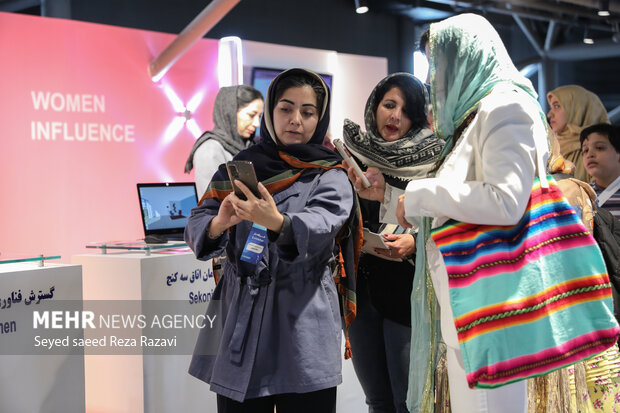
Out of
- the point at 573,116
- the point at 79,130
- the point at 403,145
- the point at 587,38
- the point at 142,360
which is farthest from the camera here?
the point at 587,38

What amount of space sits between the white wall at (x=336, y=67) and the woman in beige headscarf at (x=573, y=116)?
2.70 m

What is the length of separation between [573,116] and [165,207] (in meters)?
3.08

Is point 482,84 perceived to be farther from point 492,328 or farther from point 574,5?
point 574,5

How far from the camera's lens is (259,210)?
1.65 metres

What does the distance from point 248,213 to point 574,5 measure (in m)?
7.94

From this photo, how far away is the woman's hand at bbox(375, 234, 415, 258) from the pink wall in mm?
3503

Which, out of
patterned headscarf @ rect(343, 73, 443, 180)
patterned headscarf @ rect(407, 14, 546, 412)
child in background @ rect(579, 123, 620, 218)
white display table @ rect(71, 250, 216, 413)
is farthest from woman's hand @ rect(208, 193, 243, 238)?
child in background @ rect(579, 123, 620, 218)

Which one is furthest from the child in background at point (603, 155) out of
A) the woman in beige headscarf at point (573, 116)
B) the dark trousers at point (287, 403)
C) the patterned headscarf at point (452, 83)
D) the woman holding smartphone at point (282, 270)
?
the dark trousers at point (287, 403)

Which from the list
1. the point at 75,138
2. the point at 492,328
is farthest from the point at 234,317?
the point at 75,138

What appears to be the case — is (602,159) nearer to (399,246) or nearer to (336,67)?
(399,246)

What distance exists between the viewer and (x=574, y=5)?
8.32 meters

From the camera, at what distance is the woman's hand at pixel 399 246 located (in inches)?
91.8

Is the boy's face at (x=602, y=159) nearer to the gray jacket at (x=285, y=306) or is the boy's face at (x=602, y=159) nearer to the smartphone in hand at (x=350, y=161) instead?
the smartphone in hand at (x=350, y=161)

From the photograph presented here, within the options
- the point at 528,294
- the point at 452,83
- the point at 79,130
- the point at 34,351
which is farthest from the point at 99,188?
the point at 528,294
